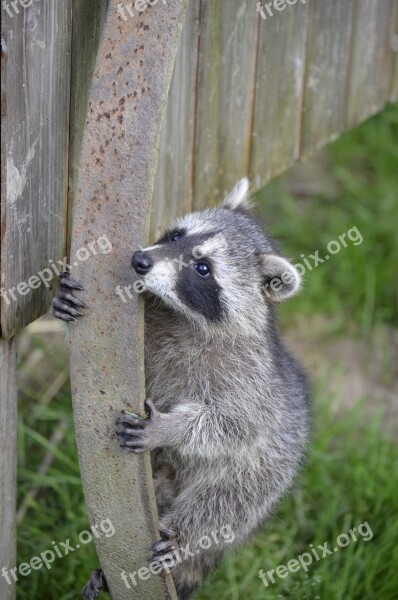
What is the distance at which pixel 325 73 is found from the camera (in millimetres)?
4730

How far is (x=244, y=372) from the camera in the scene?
359 centimetres

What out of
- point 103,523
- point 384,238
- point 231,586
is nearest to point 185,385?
point 103,523

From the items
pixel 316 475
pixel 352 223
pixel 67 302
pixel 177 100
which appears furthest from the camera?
pixel 352 223

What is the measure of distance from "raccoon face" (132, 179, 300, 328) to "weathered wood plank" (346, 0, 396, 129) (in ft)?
5.44

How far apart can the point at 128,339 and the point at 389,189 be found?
4334 mm

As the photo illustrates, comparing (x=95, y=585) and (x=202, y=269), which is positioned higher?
(x=202, y=269)

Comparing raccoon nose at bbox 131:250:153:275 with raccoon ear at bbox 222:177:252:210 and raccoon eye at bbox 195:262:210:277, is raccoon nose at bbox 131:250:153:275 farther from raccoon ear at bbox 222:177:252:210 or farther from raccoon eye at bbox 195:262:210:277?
raccoon ear at bbox 222:177:252:210

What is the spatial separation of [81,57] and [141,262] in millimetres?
817

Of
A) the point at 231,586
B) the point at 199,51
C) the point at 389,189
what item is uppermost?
the point at 389,189

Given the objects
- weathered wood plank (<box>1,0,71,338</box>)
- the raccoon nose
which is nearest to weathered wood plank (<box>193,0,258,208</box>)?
weathered wood plank (<box>1,0,71,338</box>)

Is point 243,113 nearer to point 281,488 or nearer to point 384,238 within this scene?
point 281,488

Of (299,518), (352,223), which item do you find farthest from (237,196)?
(352,223)

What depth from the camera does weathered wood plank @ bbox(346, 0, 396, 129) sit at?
4.95m

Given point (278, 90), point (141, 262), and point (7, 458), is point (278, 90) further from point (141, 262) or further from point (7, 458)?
point (7, 458)
